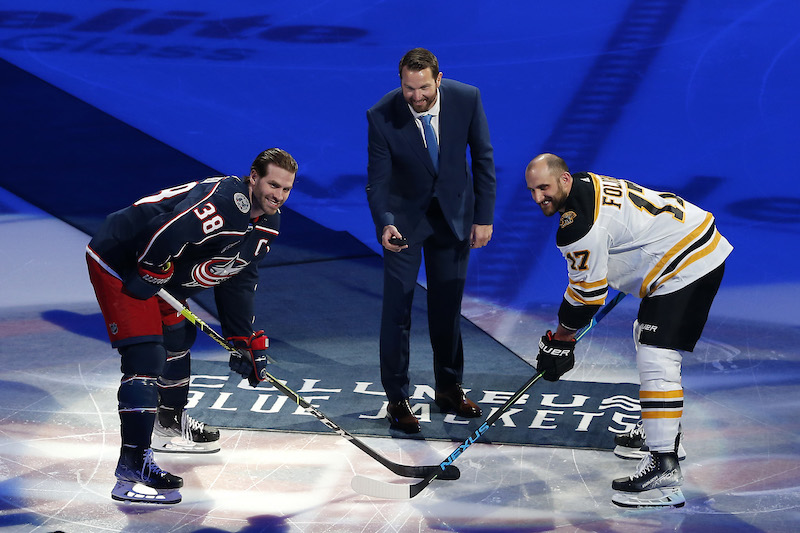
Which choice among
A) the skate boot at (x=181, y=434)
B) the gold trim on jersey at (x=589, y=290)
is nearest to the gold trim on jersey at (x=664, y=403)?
the gold trim on jersey at (x=589, y=290)

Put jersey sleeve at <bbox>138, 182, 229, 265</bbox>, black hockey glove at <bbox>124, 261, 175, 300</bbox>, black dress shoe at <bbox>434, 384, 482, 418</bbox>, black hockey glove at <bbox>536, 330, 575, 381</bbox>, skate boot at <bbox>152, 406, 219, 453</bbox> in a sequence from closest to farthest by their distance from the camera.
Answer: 1. jersey sleeve at <bbox>138, 182, 229, 265</bbox>
2. black hockey glove at <bbox>124, 261, 175, 300</bbox>
3. black hockey glove at <bbox>536, 330, 575, 381</bbox>
4. skate boot at <bbox>152, 406, 219, 453</bbox>
5. black dress shoe at <bbox>434, 384, 482, 418</bbox>

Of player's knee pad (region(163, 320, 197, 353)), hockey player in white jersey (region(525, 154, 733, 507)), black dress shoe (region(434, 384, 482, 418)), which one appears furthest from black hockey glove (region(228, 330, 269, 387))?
hockey player in white jersey (region(525, 154, 733, 507))

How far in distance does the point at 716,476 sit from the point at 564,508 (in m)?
0.64

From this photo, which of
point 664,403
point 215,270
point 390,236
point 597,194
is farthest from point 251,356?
point 664,403

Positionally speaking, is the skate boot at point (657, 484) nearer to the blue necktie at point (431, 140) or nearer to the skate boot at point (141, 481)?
the blue necktie at point (431, 140)

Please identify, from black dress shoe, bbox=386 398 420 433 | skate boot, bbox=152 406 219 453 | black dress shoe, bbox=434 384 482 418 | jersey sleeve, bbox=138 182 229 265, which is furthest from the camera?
black dress shoe, bbox=434 384 482 418

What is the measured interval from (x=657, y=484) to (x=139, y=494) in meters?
1.84

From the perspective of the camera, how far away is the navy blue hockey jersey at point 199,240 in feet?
13.1

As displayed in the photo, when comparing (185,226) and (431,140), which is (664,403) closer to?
(431,140)

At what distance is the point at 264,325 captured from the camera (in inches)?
232

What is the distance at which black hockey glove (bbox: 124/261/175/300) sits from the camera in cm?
411

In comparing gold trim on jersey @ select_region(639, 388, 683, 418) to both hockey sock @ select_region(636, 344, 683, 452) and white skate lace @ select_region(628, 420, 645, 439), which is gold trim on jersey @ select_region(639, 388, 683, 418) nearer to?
hockey sock @ select_region(636, 344, 683, 452)

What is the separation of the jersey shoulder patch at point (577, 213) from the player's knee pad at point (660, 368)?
20.0 inches

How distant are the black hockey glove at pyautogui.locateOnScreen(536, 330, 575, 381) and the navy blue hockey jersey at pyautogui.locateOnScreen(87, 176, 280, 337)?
1.09m
